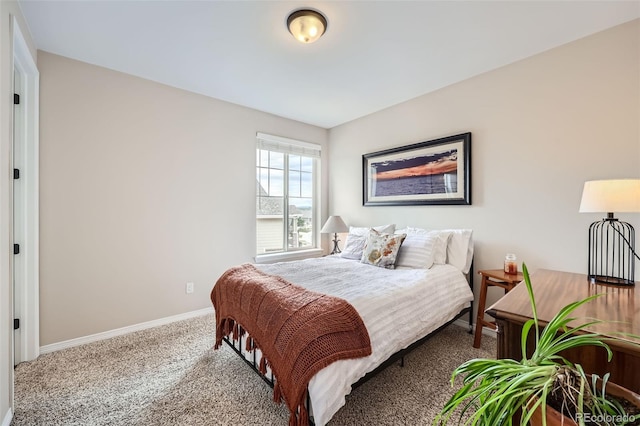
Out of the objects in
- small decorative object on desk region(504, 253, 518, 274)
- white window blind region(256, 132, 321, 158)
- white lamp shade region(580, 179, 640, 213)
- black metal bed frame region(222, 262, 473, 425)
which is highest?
white window blind region(256, 132, 321, 158)

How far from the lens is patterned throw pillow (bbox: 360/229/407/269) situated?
2.66 m

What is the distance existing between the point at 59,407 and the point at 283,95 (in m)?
3.27

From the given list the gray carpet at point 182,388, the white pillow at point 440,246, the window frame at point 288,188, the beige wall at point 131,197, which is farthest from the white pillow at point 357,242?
the beige wall at point 131,197

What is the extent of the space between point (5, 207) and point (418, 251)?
3035mm

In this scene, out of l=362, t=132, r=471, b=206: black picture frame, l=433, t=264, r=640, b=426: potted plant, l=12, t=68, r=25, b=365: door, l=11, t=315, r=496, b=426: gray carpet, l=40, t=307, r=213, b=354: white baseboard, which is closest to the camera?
l=433, t=264, r=640, b=426: potted plant

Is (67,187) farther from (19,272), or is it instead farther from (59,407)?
(59,407)

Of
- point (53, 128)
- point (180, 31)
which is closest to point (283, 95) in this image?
point (180, 31)

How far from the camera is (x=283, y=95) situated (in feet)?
10.5

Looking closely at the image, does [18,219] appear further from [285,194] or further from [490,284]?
[490,284]

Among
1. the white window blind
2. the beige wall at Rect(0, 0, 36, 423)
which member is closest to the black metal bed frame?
the beige wall at Rect(0, 0, 36, 423)

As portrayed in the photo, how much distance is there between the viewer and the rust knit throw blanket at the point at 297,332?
1.31 metres

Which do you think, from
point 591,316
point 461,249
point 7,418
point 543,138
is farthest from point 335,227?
point 7,418

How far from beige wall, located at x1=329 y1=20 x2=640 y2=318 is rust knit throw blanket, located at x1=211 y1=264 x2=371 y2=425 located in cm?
199

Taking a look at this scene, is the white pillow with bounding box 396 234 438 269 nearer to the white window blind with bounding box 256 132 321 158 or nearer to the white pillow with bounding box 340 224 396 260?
the white pillow with bounding box 340 224 396 260
